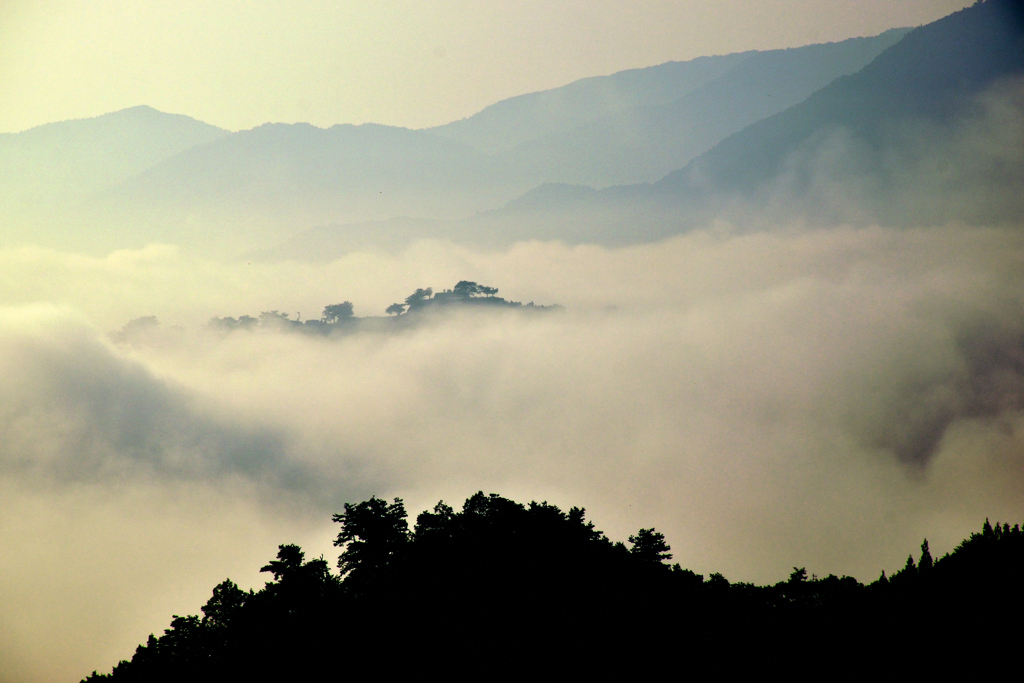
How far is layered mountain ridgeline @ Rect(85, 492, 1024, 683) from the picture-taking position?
86.3 feet

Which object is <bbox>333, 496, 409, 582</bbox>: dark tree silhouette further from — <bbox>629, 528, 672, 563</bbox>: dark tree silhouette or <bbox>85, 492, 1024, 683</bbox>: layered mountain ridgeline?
<bbox>629, 528, 672, 563</bbox>: dark tree silhouette

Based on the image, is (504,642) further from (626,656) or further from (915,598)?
(915,598)

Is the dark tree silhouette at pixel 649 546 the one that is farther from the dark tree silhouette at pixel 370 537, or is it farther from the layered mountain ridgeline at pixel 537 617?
the dark tree silhouette at pixel 370 537

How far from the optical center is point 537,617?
33594 millimetres

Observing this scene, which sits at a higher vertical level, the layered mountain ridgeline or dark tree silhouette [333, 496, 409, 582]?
dark tree silhouette [333, 496, 409, 582]

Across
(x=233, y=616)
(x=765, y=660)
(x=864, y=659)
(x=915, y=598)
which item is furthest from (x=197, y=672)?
(x=915, y=598)

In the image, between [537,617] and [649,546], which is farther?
[649,546]

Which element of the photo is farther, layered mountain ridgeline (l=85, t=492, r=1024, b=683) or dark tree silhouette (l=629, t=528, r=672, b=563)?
dark tree silhouette (l=629, t=528, r=672, b=563)

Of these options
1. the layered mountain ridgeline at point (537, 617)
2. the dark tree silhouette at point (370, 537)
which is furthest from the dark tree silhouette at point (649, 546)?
the dark tree silhouette at point (370, 537)

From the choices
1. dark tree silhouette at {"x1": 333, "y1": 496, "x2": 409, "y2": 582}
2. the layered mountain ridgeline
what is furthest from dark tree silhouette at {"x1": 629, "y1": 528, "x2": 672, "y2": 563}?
dark tree silhouette at {"x1": 333, "y1": 496, "x2": 409, "y2": 582}

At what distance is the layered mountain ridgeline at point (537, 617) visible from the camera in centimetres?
2630

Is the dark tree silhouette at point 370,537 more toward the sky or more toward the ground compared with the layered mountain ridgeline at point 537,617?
more toward the sky

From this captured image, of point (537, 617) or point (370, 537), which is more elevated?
point (370, 537)

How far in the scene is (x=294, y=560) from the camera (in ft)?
142
